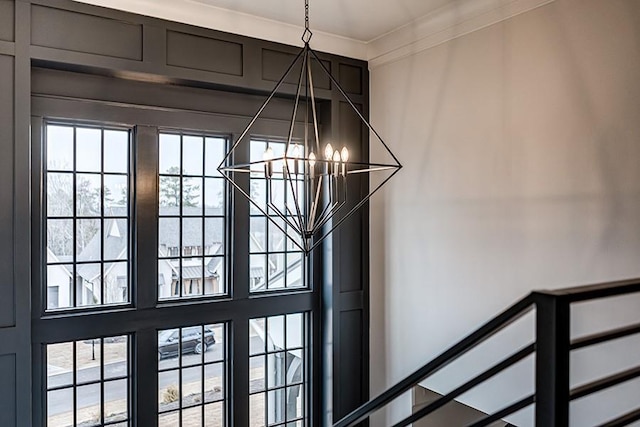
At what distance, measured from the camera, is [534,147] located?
103 inches

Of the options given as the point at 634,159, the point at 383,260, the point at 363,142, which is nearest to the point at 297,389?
the point at 383,260

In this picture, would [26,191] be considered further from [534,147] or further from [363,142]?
[534,147]

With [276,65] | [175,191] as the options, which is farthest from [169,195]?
[276,65]

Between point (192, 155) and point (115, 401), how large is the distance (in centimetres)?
158

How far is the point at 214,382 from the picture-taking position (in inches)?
131

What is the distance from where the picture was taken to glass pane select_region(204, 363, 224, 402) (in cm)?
329

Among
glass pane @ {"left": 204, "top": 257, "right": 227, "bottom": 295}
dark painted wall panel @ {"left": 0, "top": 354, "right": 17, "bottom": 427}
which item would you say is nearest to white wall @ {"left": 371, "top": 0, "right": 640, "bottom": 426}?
glass pane @ {"left": 204, "top": 257, "right": 227, "bottom": 295}

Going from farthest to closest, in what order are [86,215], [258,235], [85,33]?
[258,235], [86,215], [85,33]

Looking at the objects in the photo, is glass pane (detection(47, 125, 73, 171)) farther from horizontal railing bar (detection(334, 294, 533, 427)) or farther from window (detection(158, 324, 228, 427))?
horizontal railing bar (detection(334, 294, 533, 427))

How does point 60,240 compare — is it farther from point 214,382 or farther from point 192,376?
point 214,382

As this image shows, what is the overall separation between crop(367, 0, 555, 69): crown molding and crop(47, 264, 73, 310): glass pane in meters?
2.52

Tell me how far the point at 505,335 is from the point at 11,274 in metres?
2.65

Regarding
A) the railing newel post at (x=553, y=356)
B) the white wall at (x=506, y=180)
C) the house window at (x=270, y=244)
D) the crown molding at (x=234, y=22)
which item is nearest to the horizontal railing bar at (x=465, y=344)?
the railing newel post at (x=553, y=356)

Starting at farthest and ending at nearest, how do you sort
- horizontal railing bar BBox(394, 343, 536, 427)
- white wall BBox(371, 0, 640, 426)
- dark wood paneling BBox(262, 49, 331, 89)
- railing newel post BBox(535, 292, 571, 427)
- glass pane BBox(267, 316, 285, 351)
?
1. glass pane BBox(267, 316, 285, 351)
2. dark wood paneling BBox(262, 49, 331, 89)
3. white wall BBox(371, 0, 640, 426)
4. horizontal railing bar BBox(394, 343, 536, 427)
5. railing newel post BBox(535, 292, 571, 427)
